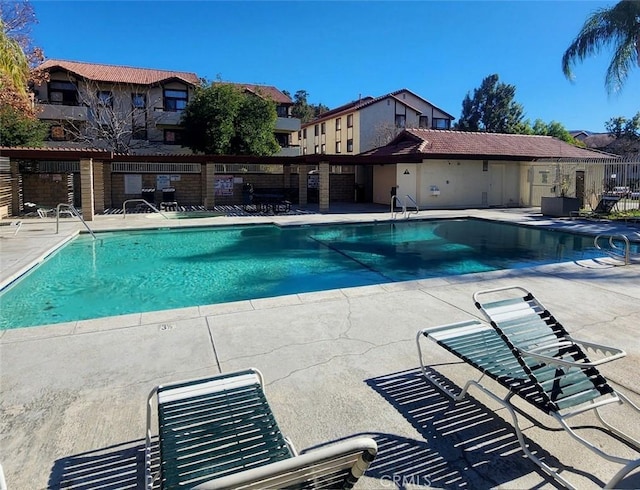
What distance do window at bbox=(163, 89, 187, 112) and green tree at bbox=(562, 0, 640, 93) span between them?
990 inches

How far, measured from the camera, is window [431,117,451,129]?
4196 cm

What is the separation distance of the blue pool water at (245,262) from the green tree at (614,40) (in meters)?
8.15

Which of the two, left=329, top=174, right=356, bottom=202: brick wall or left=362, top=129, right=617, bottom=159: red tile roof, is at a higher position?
left=362, top=129, right=617, bottom=159: red tile roof

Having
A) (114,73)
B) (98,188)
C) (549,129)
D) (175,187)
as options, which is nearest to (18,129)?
(98,188)

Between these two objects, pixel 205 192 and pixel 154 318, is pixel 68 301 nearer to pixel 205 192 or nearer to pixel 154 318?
pixel 154 318

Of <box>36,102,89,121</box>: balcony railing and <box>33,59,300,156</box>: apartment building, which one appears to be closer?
<box>36,102,89,121</box>: balcony railing

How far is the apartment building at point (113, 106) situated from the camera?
96.2 feet

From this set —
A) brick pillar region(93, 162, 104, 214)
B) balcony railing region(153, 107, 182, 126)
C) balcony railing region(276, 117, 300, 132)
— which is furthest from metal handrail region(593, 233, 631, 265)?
balcony railing region(153, 107, 182, 126)

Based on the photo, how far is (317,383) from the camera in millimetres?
3611

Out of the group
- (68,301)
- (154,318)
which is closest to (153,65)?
(68,301)

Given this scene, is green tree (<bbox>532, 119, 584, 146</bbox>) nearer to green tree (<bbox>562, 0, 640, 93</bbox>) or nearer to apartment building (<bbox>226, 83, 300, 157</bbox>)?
apartment building (<bbox>226, 83, 300, 157</bbox>)

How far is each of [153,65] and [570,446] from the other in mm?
38251

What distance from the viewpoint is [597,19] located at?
17.8m

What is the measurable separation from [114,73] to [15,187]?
1761 centimetres
